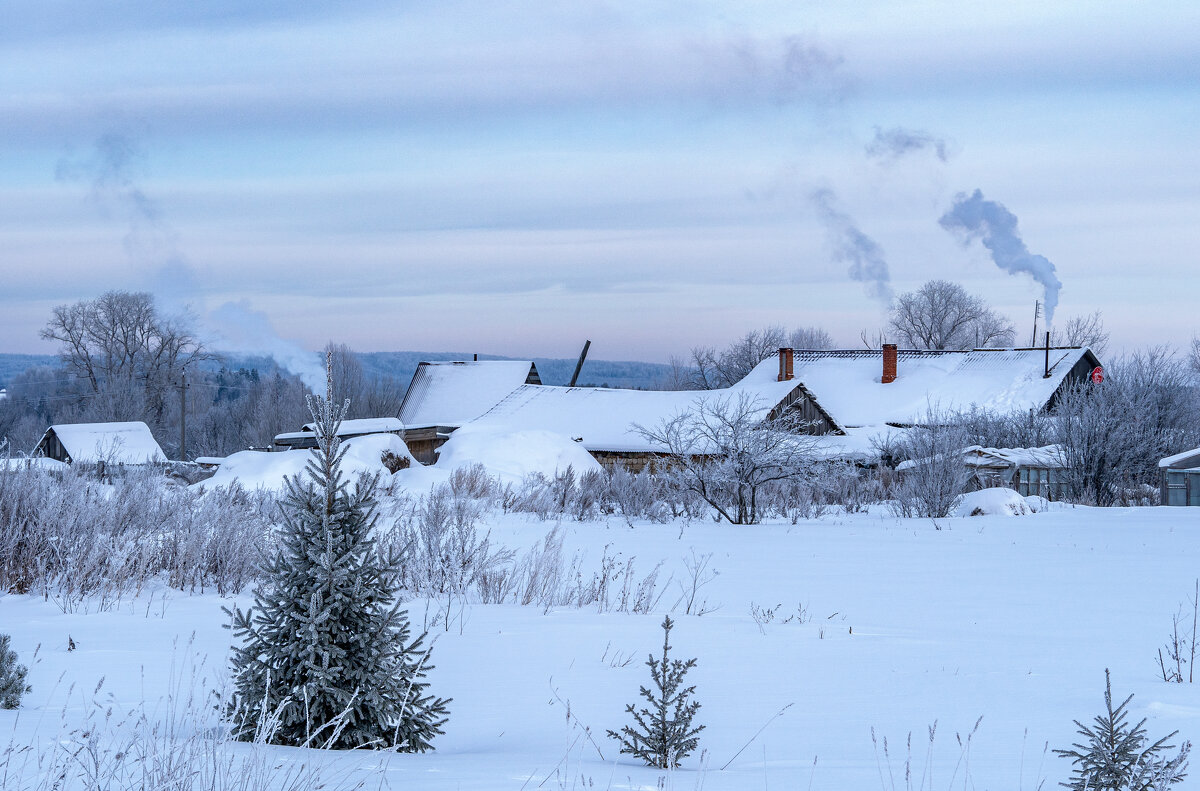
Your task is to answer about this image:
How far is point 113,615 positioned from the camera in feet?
23.8

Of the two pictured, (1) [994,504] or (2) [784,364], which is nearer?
(1) [994,504]

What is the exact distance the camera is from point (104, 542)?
8695 millimetres

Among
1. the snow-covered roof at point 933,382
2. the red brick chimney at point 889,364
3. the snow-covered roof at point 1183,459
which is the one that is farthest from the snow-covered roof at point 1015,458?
the red brick chimney at point 889,364

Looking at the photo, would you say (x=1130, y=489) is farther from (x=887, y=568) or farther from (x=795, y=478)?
(x=887, y=568)

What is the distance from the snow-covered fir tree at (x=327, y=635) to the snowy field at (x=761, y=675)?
7.8 inches

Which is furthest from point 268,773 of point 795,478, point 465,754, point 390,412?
point 390,412

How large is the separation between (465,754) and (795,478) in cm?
1391

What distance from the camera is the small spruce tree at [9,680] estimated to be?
4.52m

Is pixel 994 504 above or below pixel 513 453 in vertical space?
below

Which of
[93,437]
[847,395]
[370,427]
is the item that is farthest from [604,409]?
[93,437]

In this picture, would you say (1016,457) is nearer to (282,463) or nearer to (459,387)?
(282,463)

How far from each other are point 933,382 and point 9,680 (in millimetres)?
40142

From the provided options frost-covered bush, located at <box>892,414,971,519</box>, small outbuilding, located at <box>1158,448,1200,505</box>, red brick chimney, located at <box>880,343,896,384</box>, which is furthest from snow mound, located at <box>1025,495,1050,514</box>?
red brick chimney, located at <box>880,343,896,384</box>

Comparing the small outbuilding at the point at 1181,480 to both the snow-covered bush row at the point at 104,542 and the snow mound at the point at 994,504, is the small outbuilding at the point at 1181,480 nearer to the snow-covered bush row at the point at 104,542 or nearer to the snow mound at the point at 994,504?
the snow mound at the point at 994,504
